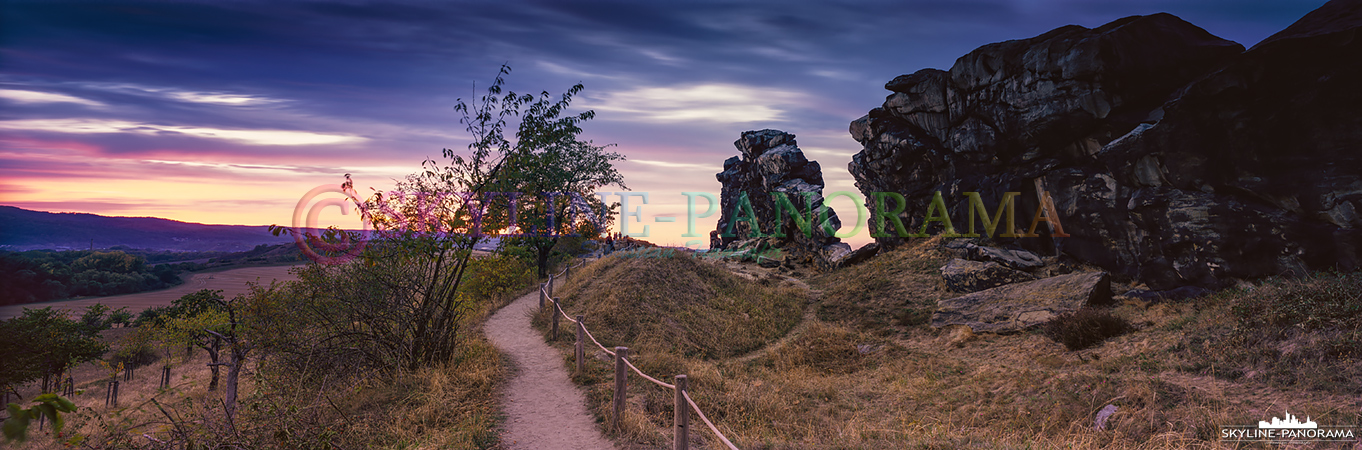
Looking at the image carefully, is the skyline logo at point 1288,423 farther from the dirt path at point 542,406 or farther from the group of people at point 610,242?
the group of people at point 610,242

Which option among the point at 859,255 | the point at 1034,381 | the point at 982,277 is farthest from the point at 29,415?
the point at 859,255

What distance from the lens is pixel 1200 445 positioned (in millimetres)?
7258

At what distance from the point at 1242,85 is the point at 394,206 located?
81.6ft

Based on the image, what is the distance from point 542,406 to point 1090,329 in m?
12.9

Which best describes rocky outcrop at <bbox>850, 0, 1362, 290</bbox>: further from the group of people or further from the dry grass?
the group of people

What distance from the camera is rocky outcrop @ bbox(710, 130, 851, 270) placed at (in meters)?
38.7

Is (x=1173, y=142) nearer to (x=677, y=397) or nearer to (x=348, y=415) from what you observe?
Result: (x=677, y=397)

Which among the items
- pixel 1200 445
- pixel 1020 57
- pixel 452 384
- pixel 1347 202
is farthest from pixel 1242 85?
pixel 452 384

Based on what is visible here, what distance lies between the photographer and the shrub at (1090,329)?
1263 centimetres

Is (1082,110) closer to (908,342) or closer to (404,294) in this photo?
(908,342)

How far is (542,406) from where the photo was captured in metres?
10.3

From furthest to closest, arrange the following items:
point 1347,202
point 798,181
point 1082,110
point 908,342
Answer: point 798,181 < point 1082,110 < point 908,342 < point 1347,202

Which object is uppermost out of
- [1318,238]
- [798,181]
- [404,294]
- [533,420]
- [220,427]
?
[798,181]

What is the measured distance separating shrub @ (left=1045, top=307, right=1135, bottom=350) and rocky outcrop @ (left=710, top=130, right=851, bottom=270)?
68.2ft
